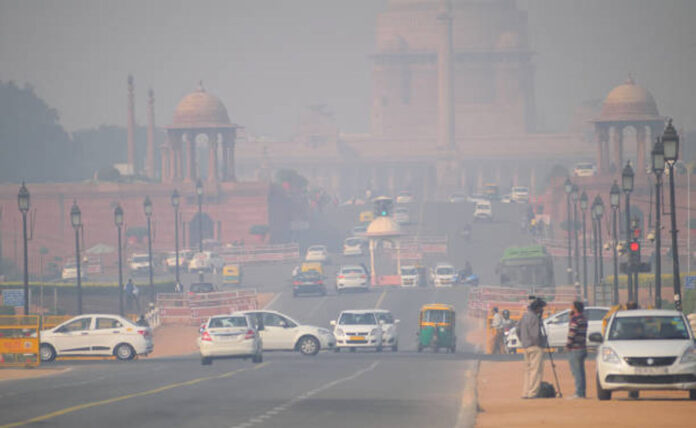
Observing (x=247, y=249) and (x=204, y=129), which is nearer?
(x=247, y=249)

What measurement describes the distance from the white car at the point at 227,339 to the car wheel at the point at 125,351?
4.84 meters

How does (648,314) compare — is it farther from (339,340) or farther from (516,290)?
(516,290)

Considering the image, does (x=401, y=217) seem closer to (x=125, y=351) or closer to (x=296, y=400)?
(x=125, y=351)

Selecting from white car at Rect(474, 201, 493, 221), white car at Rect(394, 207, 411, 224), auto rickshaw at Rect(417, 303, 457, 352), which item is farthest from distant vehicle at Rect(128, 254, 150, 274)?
auto rickshaw at Rect(417, 303, 457, 352)

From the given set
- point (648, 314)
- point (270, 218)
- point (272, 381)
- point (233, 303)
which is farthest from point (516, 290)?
point (270, 218)

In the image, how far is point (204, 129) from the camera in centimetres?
12975

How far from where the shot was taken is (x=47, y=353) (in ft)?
136

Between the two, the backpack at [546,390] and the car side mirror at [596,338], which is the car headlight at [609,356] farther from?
the backpack at [546,390]

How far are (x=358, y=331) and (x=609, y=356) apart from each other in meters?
23.2

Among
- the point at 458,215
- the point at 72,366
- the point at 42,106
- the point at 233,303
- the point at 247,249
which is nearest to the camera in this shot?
the point at 72,366

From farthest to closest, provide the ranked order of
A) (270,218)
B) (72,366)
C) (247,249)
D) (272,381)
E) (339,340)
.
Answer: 1. (270,218)
2. (247,249)
3. (339,340)
4. (72,366)
5. (272,381)

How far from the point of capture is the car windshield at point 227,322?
37.3m

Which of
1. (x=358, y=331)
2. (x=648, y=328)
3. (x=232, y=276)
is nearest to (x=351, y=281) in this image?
(x=232, y=276)

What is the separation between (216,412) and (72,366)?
17.0 metres
